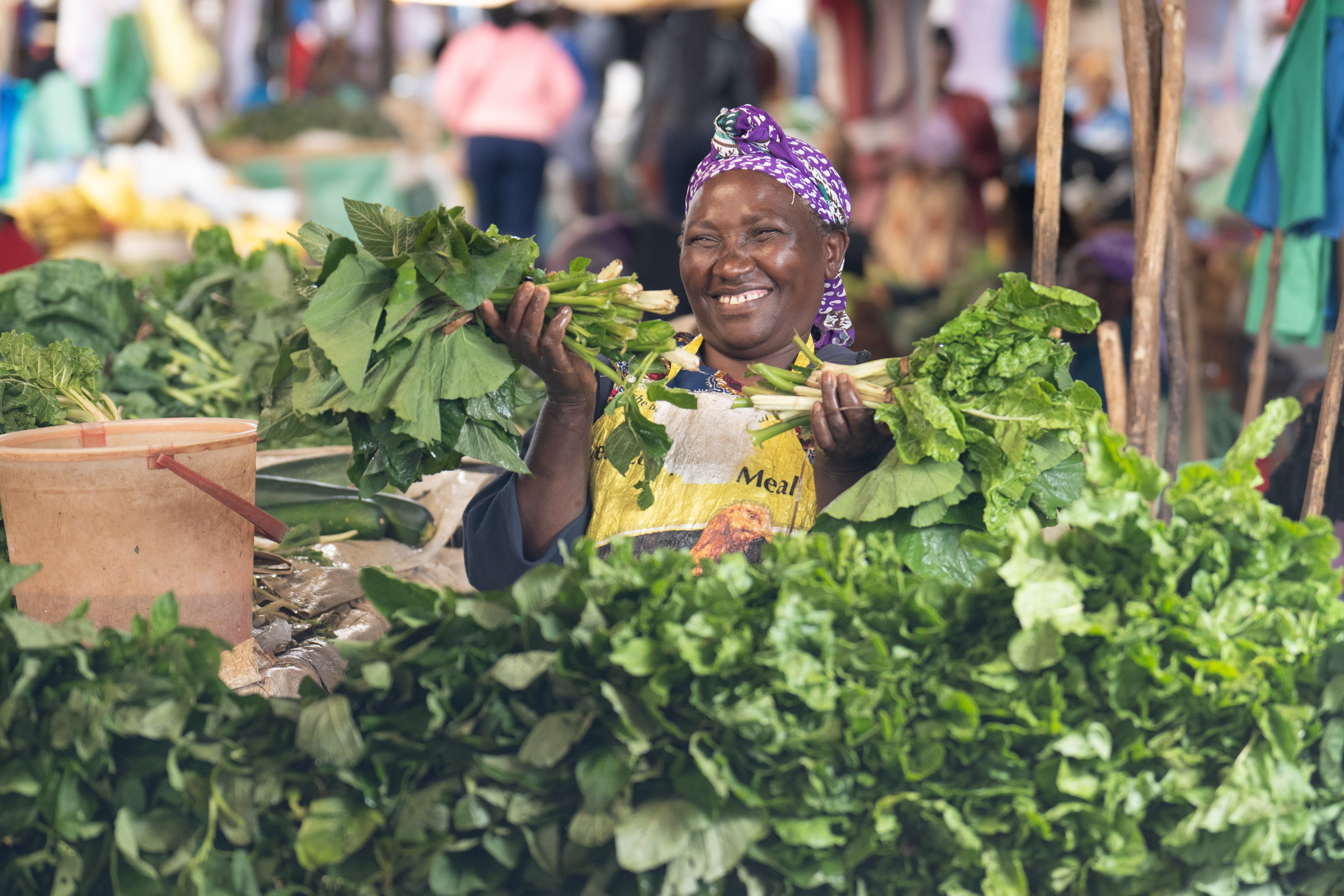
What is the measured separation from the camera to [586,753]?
136cm

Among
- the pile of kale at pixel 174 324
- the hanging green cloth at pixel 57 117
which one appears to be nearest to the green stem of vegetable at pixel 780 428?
the pile of kale at pixel 174 324

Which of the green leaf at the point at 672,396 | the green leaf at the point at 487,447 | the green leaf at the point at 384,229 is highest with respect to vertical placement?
the green leaf at the point at 384,229

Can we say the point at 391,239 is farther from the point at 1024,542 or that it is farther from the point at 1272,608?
the point at 1272,608

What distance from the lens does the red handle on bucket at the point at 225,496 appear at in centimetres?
173

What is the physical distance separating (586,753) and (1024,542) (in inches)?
22.5

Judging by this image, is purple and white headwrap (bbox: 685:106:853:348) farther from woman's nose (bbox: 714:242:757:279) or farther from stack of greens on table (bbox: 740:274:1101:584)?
stack of greens on table (bbox: 740:274:1101:584)

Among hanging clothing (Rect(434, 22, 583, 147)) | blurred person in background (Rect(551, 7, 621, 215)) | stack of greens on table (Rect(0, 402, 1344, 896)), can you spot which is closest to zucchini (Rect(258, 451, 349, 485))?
stack of greens on table (Rect(0, 402, 1344, 896))

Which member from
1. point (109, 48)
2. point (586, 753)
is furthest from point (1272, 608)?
point (109, 48)

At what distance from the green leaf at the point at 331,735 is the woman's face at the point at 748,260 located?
3.87 ft

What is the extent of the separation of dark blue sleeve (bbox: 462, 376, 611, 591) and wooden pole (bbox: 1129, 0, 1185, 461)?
134 centimetres

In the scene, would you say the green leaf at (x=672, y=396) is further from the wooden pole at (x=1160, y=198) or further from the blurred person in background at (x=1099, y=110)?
the blurred person in background at (x=1099, y=110)

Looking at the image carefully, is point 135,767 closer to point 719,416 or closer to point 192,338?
point 719,416

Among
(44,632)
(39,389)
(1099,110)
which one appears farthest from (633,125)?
(44,632)

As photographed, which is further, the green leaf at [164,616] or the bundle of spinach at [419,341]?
the bundle of spinach at [419,341]
